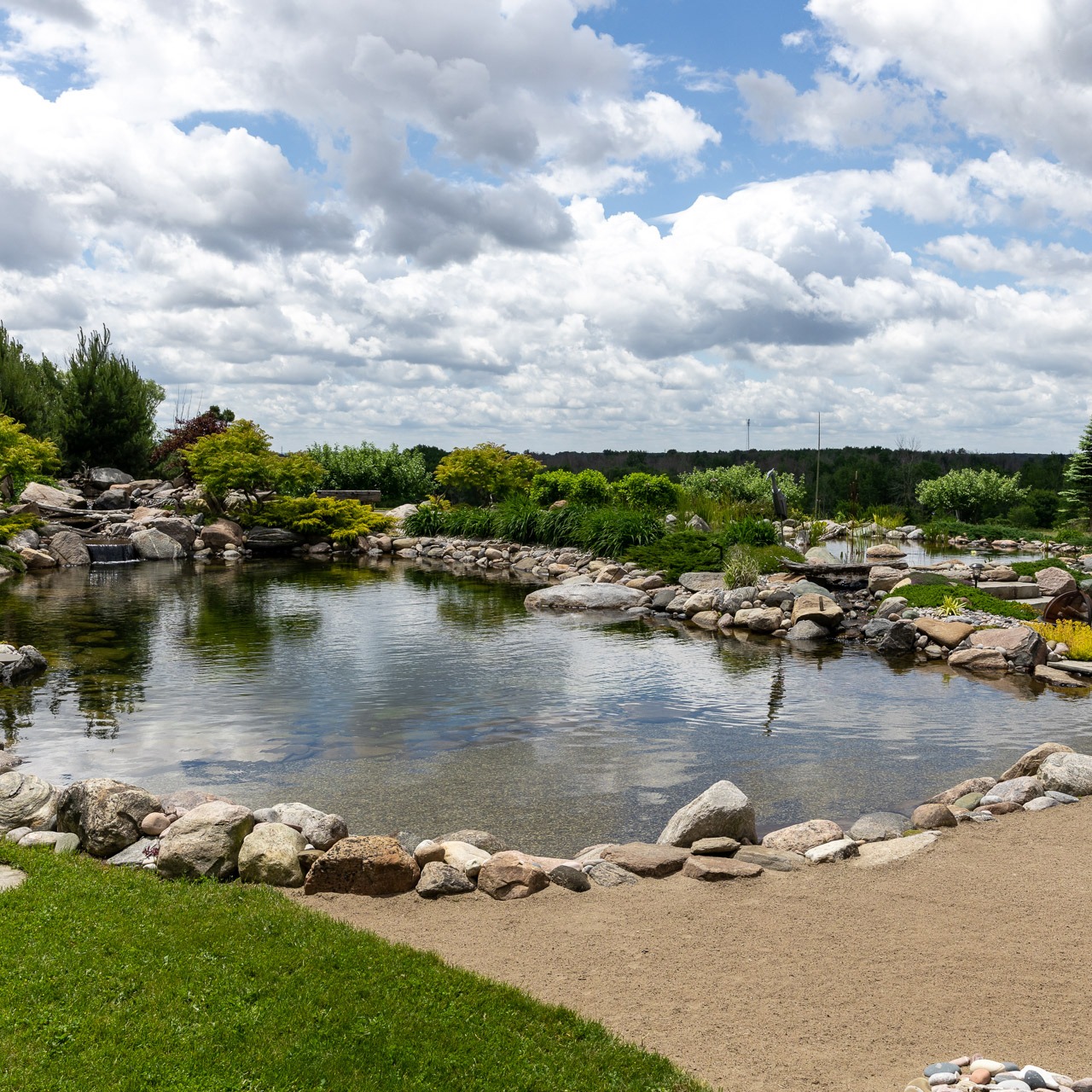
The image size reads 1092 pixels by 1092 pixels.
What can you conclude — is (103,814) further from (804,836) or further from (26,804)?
(804,836)

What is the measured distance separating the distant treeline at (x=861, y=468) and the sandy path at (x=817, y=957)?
90.8 ft

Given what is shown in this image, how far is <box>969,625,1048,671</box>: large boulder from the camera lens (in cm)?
1173

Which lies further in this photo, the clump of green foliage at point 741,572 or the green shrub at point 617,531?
the green shrub at point 617,531

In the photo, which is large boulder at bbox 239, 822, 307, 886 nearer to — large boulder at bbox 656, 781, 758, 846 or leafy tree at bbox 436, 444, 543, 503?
large boulder at bbox 656, 781, 758, 846

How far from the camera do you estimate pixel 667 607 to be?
661 inches

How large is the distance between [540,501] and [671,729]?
19640mm

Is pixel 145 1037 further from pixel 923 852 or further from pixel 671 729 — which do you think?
pixel 671 729

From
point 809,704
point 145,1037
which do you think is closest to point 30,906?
point 145,1037

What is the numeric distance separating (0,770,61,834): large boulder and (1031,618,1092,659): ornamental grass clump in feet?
37.6

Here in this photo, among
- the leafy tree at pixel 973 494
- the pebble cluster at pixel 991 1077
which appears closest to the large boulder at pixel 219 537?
the leafy tree at pixel 973 494

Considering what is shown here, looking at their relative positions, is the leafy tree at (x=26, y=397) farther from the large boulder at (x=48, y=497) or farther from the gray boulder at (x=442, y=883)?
the gray boulder at (x=442, y=883)

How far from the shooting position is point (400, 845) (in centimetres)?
545

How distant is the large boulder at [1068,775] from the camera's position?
6.56 m

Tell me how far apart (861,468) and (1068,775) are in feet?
126
